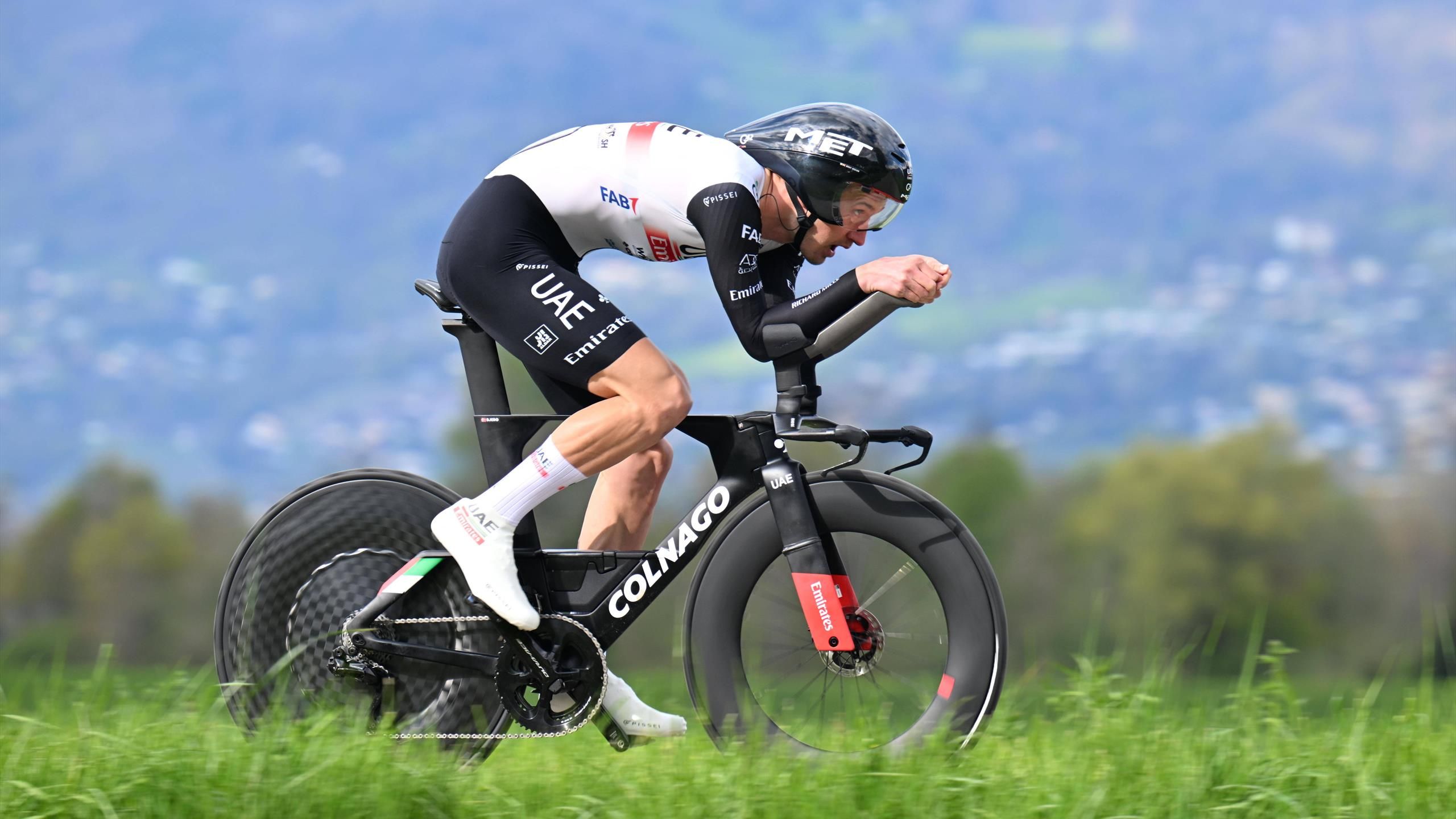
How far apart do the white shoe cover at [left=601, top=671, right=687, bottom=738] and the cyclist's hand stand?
1.41 metres

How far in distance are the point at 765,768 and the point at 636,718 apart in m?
0.88

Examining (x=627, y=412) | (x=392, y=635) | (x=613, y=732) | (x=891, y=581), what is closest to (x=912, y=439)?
(x=891, y=581)

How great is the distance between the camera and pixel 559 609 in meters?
4.03

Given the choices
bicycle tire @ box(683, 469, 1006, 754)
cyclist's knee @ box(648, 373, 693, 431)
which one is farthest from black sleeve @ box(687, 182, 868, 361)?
bicycle tire @ box(683, 469, 1006, 754)

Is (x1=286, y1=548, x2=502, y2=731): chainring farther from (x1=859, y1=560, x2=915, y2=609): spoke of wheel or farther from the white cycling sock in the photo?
(x1=859, y1=560, x2=915, y2=609): spoke of wheel

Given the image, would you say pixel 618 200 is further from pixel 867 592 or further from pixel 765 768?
pixel 765 768

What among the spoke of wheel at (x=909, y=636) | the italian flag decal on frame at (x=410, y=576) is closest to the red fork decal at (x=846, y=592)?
the spoke of wheel at (x=909, y=636)

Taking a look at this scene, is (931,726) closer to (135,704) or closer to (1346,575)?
(135,704)

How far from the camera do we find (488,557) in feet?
12.8

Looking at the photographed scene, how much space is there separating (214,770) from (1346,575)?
3873 cm

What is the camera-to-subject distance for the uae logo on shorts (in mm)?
3816

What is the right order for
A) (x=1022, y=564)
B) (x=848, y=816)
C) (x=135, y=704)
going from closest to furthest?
(x=848, y=816), (x=135, y=704), (x=1022, y=564)

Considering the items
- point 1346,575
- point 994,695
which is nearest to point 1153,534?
point 1346,575

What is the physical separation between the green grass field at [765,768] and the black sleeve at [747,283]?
44.6 inches
